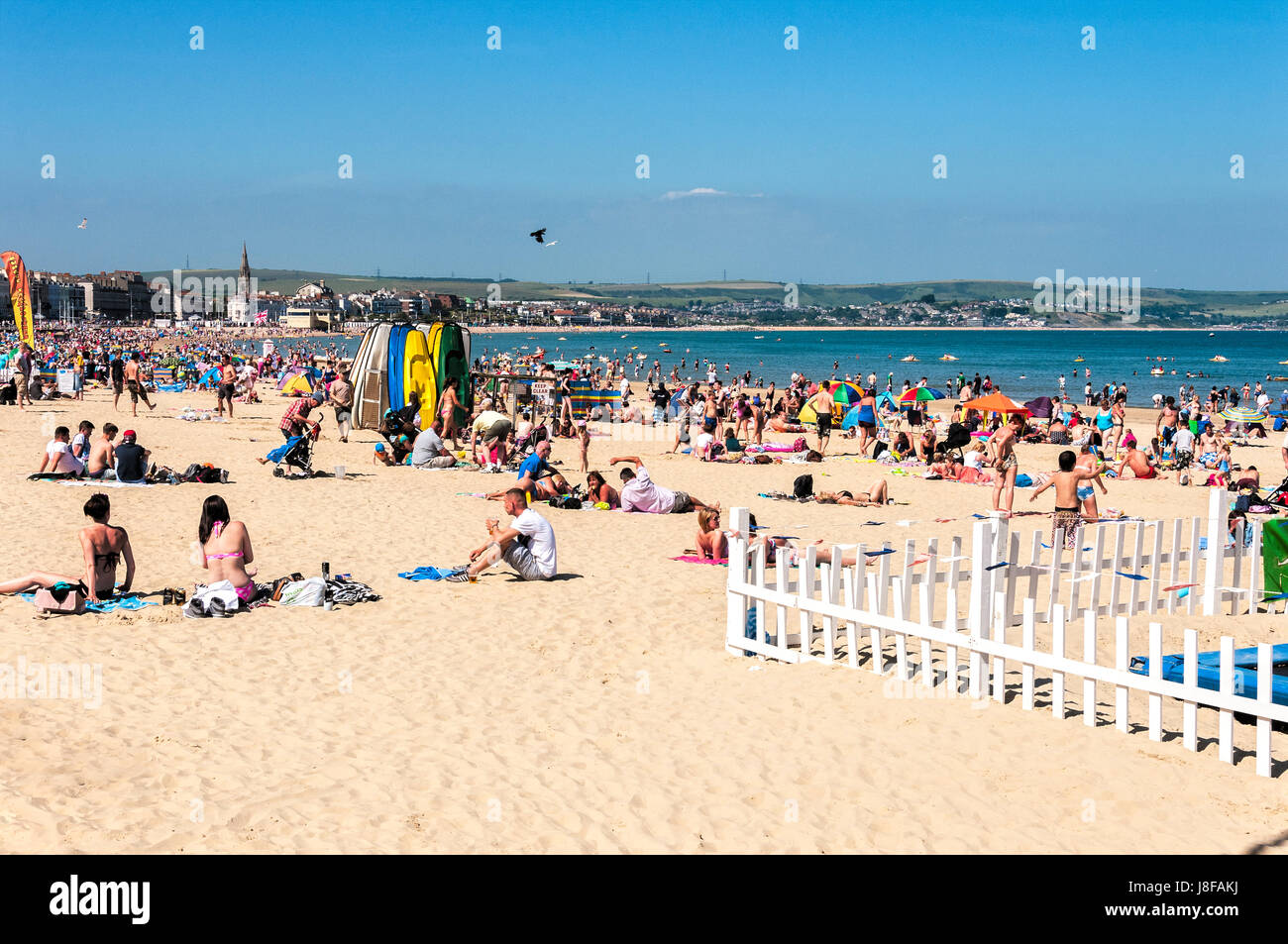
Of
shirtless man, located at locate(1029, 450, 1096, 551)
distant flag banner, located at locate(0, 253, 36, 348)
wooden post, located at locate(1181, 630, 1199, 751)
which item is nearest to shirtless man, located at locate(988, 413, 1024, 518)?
shirtless man, located at locate(1029, 450, 1096, 551)

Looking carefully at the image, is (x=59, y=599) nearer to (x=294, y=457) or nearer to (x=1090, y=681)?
(x=1090, y=681)

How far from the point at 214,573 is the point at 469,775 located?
13.3 ft

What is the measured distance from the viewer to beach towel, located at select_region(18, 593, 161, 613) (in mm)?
8078

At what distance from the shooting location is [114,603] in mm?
8258

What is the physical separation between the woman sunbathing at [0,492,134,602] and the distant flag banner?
20.8m

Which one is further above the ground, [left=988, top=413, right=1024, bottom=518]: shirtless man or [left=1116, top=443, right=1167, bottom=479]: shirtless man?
[left=988, top=413, right=1024, bottom=518]: shirtless man

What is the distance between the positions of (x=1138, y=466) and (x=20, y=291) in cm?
2553

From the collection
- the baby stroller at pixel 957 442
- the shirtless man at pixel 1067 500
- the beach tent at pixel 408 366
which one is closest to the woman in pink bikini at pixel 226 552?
the shirtless man at pixel 1067 500

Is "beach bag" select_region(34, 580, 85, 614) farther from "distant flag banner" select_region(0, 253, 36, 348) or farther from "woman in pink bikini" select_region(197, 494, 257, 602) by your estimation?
"distant flag banner" select_region(0, 253, 36, 348)

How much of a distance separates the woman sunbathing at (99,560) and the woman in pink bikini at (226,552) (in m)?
0.62

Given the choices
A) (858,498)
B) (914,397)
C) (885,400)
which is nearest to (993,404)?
(914,397)
